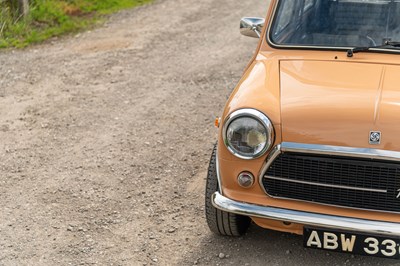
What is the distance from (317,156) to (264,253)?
3.01 ft

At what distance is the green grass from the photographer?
32.2 ft

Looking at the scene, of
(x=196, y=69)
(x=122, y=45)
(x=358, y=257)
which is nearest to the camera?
(x=358, y=257)

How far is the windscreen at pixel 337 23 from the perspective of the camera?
4.99 meters

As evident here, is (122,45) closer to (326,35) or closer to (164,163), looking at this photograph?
(164,163)

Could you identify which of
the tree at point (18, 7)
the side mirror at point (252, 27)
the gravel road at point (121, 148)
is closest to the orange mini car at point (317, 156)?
the gravel road at point (121, 148)

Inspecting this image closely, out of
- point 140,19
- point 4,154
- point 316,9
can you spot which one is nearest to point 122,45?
point 140,19

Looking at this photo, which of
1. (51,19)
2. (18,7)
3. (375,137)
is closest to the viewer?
(375,137)

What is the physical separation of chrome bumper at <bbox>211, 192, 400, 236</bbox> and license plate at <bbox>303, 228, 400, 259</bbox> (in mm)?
48

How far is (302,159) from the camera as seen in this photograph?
423cm

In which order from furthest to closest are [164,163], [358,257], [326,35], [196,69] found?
[196,69] → [164,163] → [326,35] → [358,257]

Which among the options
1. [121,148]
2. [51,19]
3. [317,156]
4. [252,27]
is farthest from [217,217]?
[51,19]

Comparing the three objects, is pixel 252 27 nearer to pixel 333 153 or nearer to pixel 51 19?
pixel 333 153

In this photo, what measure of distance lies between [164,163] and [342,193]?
225 cm

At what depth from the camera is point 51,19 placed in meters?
10.5
